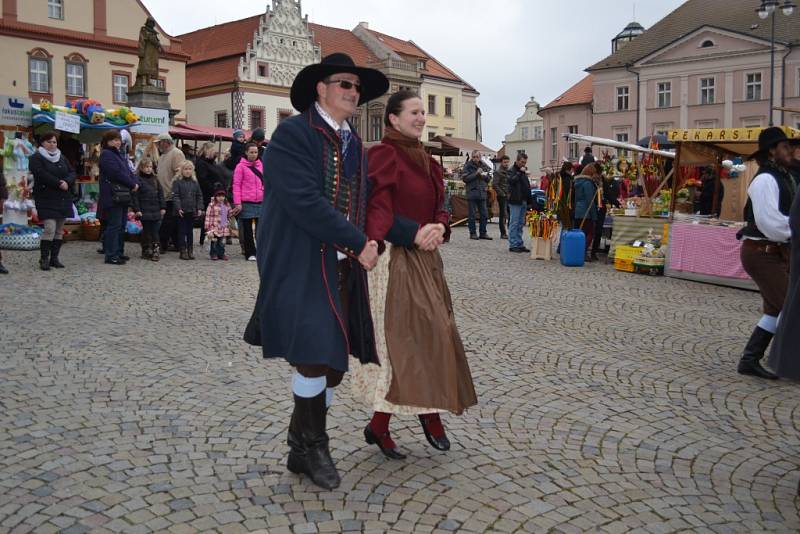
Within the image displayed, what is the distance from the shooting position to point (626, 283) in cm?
1149

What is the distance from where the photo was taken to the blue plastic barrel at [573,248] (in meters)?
13.4

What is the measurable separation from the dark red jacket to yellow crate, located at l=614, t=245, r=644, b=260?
930cm

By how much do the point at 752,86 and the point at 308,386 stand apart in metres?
51.0

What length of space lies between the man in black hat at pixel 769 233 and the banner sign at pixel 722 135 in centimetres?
594

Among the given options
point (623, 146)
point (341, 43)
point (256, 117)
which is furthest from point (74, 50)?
point (623, 146)

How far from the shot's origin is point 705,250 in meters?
11.7

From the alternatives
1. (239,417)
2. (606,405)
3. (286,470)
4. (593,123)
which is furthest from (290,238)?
(593,123)

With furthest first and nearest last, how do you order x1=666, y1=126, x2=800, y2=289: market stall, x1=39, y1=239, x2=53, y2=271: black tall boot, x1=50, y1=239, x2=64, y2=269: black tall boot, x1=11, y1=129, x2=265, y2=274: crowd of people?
1. x1=666, y1=126, x2=800, y2=289: market stall
2. x1=50, y1=239, x2=64, y2=269: black tall boot
3. x1=11, y1=129, x2=265, y2=274: crowd of people
4. x1=39, y1=239, x2=53, y2=271: black tall boot

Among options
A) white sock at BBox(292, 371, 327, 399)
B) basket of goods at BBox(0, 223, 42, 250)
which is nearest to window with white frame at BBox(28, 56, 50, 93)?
basket of goods at BBox(0, 223, 42, 250)

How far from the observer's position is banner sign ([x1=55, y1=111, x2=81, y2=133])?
14039 millimetres

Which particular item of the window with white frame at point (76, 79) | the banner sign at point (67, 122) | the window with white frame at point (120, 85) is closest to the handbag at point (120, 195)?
the banner sign at point (67, 122)

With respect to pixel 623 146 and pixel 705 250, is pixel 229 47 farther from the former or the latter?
pixel 705 250

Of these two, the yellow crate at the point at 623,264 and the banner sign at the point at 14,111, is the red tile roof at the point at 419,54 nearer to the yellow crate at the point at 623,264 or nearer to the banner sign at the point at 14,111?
the banner sign at the point at 14,111

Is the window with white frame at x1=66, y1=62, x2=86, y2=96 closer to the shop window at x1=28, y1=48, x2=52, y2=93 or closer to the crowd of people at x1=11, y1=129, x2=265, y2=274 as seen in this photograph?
the shop window at x1=28, y1=48, x2=52, y2=93
